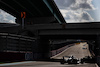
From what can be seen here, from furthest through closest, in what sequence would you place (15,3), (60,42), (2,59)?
(60,42), (15,3), (2,59)

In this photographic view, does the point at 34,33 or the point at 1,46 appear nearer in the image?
the point at 1,46

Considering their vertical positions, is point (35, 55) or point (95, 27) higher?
point (95, 27)

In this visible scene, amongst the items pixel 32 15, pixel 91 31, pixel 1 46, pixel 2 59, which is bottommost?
pixel 2 59

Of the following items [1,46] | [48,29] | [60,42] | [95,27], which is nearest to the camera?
[1,46]

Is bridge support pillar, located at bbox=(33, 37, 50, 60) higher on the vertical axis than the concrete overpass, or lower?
lower

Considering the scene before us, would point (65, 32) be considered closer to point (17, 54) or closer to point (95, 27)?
point (95, 27)

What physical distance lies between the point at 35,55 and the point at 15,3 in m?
24.4

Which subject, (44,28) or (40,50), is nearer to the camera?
(44,28)

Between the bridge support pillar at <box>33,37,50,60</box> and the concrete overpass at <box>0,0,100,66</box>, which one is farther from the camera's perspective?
the bridge support pillar at <box>33,37,50,60</box>

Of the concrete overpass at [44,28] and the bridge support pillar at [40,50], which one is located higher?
the concrete overpass at [44,28]

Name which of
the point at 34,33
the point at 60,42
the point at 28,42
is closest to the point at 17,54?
the point at 28,42

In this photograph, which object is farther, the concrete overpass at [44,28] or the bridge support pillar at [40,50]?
the bridge support pillar at [40,50]

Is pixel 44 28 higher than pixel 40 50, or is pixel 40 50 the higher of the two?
pixel 44 28

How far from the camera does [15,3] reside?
2440 inches
